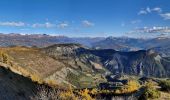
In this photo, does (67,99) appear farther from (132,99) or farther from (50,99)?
(132,99)

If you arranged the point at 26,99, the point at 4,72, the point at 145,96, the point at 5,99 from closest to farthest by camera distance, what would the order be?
the point at 145,96 → the point at 5,99 → the point at 26,99 → the point at 4,72

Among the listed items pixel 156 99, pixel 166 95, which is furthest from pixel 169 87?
pixel 156 99

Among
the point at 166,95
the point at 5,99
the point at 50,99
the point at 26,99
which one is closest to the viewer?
the point at 166,95

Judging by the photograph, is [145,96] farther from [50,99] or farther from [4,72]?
[4,72]

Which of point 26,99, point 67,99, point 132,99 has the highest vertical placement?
point 132,99

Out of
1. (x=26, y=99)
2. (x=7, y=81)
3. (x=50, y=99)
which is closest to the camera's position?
(x=50, y=99)

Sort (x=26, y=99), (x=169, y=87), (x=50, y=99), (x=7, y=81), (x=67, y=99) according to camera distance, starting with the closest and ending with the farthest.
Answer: (x=169, y=87) < (x=50, y=99) < (x=67, y=99) < (x=26, y=99) < (x=7, y=81)

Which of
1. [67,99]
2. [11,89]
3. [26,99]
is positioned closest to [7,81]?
[11,89]

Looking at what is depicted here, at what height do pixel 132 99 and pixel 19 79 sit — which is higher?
pixel 132 99

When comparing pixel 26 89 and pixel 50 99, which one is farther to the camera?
pixel 26 89
